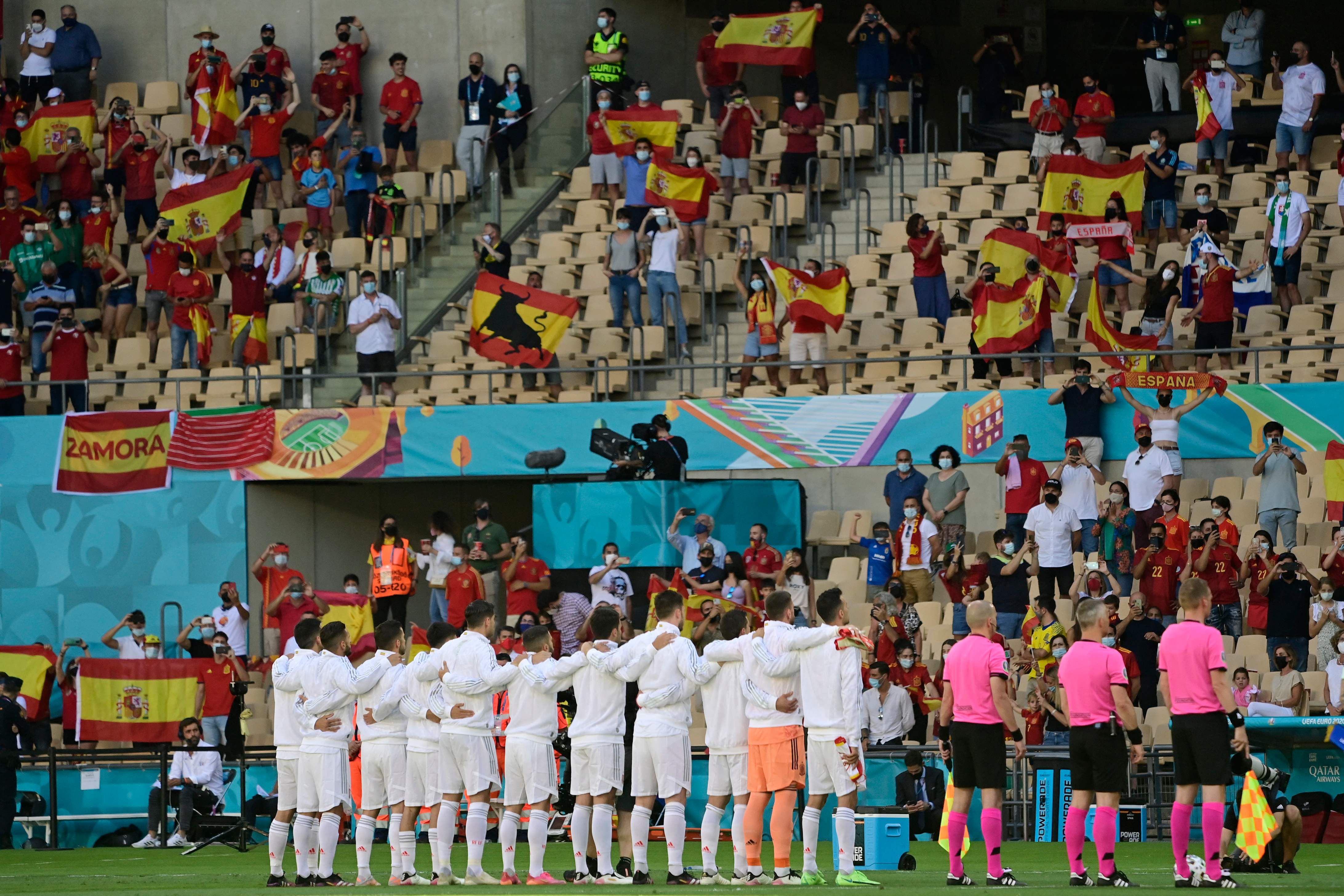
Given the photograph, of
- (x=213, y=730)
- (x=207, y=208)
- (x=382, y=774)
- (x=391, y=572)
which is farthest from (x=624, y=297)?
(x=382, y=774)

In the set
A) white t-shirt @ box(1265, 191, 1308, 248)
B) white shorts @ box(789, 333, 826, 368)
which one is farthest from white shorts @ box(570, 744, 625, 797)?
white t-shirt @ box(1265, 191, 1308, 248)

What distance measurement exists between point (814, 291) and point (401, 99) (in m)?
8.86

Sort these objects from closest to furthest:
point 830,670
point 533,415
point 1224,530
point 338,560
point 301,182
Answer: point 830,670
point 1224,530
point 533,415
point 338,560
point 301,182

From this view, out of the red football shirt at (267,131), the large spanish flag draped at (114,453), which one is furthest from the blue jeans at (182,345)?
the red football shirt at (267,131)

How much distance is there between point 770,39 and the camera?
98.4 feet

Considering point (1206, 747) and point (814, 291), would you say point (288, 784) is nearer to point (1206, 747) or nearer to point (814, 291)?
point (1206, 747)

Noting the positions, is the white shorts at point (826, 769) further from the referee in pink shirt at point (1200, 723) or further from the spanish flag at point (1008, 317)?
the spanish flag at point (1008, 317)

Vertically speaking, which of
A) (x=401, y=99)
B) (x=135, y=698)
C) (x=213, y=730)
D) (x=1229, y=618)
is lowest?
(x=213, y=730)

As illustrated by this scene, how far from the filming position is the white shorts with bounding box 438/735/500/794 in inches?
→ 600

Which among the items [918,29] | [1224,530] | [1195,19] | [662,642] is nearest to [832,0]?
[918,29]

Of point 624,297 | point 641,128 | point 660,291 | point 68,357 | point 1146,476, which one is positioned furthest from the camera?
point 641,128

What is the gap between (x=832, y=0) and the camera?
3406cm

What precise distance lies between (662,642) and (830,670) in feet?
4.04

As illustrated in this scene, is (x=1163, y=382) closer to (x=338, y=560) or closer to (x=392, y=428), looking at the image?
(x=392, y=428)
